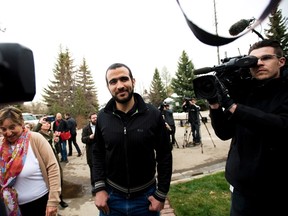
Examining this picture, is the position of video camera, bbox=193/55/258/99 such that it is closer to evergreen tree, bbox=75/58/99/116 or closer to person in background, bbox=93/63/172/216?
person in background, bbox=93/63/172/216

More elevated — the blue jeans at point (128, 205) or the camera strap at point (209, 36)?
the camera strap at point (209, 36)

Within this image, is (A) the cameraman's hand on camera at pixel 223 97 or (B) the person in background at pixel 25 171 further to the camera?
(B) the person in background at pixel 25 171

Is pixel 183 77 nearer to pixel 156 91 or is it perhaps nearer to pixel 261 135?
pixel 156 91

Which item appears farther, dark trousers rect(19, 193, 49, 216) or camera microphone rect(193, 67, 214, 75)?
dark trousers rect(19, 193, 49, 216)

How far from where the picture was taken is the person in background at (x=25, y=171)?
2365mm

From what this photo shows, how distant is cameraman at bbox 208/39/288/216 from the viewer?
69.4 inches

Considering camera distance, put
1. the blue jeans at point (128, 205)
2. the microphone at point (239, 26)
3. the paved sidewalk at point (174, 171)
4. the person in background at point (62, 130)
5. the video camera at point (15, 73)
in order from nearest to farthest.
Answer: the video camera at point (15, 73) < the microphone at point (239, 26) < the blue jeans at point (128, 205) < the paved sidewalk at point (174, 171) < the person in background at point (62, 130)

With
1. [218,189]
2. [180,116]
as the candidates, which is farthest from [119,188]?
[180,116]

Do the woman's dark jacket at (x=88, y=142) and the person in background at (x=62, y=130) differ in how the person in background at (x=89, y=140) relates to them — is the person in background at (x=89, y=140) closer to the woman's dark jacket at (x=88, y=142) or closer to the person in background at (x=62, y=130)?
the woman's dark jacket at (x=88, y=142)

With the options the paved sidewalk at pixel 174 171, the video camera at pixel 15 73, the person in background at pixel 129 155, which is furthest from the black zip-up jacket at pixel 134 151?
the paved sidewalk at pixel 174 171

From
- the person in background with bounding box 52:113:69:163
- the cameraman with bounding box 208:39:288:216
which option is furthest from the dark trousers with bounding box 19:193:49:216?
the person in background with bounding box 52:113:69:163

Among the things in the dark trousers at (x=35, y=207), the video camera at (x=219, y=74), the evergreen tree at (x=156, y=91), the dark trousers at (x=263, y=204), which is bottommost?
the evergreen tree at (x=156, y=91)

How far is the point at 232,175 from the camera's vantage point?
2041mm

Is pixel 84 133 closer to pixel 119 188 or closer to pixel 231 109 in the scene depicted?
pixel 119 188
